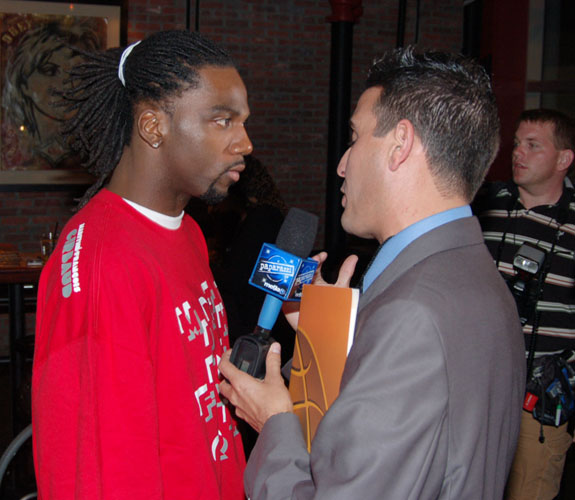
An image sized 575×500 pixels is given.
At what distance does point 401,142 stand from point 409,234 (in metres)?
0.16

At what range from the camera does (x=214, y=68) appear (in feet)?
4.92

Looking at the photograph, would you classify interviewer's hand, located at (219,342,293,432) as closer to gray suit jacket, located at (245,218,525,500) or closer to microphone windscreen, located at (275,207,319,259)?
gray suit jacket, located at (245,218,525,500)

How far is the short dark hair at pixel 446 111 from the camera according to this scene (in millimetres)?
1119

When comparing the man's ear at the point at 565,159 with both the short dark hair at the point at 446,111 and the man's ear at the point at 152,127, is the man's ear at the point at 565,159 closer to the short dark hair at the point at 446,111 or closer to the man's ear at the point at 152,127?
the short dark hair at the point at 446,111

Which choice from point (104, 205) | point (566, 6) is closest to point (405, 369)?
point (104, 205)

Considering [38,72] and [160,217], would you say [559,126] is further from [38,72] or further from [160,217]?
[38,72]

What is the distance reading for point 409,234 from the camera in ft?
3.67

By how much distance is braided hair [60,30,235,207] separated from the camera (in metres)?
1.46

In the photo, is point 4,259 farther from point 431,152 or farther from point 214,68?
point 431,152

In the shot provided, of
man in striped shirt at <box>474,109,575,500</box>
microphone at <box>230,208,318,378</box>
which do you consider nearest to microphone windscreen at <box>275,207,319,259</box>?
microphone at <box>230,208,318,378</box>

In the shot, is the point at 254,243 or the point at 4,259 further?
the point at 4,259

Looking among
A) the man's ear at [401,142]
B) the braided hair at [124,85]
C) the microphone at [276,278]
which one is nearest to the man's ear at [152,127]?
the braided hair at [124,85]

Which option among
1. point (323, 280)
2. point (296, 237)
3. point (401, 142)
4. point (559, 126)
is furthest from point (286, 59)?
point (401, 142)

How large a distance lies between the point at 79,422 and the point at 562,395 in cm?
222
